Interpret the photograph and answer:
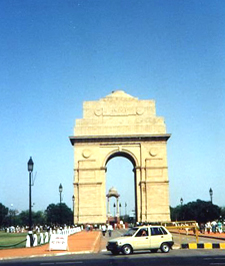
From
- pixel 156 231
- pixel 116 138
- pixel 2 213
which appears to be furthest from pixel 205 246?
pixel 2 213

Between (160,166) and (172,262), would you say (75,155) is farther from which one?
(172,262)

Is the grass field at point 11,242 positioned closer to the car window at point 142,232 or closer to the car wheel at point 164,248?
the car window at point 142,232

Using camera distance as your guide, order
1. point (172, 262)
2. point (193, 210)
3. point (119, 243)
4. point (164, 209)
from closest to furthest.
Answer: point (172, 262) → point (119, 243) → point (164, 209) → point (193, 210)

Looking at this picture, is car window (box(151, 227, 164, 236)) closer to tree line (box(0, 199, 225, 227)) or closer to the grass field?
the grass field

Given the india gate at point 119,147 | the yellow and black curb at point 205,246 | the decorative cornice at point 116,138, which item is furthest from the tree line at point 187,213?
the yellow and black curb at point 205,246

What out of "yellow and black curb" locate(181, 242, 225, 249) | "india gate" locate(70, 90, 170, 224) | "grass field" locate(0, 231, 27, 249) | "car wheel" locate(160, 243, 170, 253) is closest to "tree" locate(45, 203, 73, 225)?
"india gate" locate(70, 90, 170, 224)

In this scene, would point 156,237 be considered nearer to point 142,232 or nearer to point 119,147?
point 142,232

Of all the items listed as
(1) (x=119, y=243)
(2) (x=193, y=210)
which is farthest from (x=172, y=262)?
(2) (x=193, y=210)
